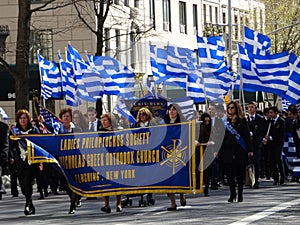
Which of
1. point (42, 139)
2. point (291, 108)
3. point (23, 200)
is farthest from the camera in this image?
point (291, 108)

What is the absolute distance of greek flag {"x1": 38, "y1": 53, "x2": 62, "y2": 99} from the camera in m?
30.3

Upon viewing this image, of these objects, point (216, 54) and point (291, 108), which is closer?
point (291, 108)

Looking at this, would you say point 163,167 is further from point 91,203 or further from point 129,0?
point 129,0

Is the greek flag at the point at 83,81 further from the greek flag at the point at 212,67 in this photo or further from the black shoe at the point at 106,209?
the black shoe at the point at 106,209

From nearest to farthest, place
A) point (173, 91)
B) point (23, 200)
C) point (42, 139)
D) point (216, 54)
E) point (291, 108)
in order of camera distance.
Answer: point (42, 139) → point (23, 200) → point (291, 108) → point (216, 54) → point (173, 91)

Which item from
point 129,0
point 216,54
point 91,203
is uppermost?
point 129,0

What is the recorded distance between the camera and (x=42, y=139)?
682 inches

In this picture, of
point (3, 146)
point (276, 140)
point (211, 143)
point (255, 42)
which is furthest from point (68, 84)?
point (211, 143)

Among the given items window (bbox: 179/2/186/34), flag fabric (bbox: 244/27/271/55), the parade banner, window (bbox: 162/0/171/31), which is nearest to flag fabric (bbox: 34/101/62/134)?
flag fabric (bbox: 244/27/271/55)

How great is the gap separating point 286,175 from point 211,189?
9.74 feet

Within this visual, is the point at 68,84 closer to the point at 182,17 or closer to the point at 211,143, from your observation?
the point at 211,143

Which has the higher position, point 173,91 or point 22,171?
point 173,91

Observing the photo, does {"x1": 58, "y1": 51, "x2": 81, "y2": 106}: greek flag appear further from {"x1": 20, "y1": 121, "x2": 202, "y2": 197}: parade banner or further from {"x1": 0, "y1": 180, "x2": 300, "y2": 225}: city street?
{"x1": 20, "y1": 121, "x2": 202, "y2": 197}: parade banner

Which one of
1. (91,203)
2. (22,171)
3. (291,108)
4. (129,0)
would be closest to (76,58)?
(291,108)
